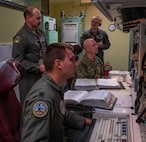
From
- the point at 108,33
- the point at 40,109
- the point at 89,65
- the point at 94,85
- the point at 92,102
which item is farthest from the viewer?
the point at 108,33

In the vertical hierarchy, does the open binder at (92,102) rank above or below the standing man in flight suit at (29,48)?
below

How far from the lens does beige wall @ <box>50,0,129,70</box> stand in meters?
5.26

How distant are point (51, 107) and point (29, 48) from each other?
4.69 feet

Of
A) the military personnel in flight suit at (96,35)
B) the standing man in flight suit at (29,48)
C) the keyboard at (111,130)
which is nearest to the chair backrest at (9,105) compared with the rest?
the keyboard at (111,130)

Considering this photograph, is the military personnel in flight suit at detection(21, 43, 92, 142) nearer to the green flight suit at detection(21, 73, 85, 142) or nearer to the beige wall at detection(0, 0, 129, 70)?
the green flight suit at detection(21, 73, 85, 142)

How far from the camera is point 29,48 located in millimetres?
2281

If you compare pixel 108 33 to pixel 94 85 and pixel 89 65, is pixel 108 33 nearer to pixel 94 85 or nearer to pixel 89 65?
pixel 89 65

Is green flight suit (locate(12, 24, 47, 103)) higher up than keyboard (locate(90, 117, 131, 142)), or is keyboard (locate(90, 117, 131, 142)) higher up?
green flight suit (locate(12, 24, 47, 103))

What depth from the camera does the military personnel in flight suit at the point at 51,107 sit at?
0.91m

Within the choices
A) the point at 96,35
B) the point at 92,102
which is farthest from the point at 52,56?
the point at 96,35

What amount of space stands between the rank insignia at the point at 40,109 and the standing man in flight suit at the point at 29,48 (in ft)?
4.13

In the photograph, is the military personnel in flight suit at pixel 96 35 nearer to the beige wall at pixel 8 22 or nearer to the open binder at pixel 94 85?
the beige wall at pixel 8 22

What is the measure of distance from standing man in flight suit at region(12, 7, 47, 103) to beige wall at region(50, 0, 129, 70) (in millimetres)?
3199

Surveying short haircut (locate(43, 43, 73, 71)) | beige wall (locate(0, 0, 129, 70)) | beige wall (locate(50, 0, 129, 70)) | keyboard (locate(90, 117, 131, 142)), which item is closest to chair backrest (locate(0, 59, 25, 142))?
short haircut (locate(43, 43, 73, 71))
